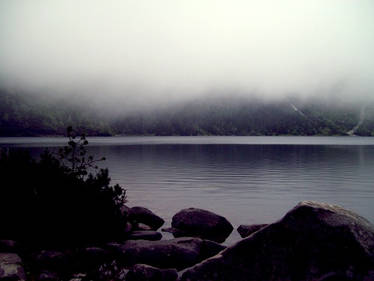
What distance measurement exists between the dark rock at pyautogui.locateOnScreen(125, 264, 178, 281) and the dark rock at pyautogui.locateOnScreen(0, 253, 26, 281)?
3600 mm

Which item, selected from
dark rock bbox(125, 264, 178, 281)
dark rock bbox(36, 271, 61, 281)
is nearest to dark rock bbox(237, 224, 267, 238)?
dark rock bbox(125, 264, 178, 281)

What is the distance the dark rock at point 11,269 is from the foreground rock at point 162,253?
15.1 ft

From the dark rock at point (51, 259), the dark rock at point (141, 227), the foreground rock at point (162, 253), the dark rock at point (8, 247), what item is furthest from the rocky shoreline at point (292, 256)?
the dark rock at point (141, 227)

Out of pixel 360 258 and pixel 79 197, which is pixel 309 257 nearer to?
pixel 360 258

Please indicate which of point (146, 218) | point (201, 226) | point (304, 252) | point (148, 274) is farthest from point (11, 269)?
point (146, 218)

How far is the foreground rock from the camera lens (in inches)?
694

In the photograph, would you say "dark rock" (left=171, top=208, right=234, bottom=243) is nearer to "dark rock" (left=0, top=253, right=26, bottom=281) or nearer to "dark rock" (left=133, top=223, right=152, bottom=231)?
"dark rock" (left=133, top=223, right=152, bottom=231)

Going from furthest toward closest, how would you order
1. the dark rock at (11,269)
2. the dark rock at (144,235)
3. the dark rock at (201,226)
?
the dark rock at (201,226), the dark rock at (144,235), the dark rock at (11,269)

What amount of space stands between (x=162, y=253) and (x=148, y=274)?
3616mm

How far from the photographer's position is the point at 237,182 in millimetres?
55844

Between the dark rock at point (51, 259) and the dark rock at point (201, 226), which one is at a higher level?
the dark rock at point (51, 259)

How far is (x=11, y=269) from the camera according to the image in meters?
13.3

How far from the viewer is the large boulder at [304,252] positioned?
469 inches

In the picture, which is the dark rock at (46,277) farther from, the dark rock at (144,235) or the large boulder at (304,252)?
the dark rock at (144,235)
